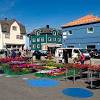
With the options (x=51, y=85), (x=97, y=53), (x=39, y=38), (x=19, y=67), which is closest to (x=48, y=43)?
(x=39, y=38)

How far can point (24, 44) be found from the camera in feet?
261

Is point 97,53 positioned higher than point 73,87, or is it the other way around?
point 97,53

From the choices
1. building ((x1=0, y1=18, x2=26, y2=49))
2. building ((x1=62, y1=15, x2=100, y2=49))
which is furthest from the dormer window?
building ((x1=62, y1=15, x2=100, y2=49))

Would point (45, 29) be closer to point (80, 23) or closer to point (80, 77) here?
point (80, 23)

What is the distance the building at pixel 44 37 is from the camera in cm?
8381

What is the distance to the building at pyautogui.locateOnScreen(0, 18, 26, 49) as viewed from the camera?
7344 cm

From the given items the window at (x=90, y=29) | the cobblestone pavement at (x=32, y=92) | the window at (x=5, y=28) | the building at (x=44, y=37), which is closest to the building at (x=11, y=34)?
the window at (x=5, y=28)

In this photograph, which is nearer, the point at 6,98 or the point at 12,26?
the point at 6,98

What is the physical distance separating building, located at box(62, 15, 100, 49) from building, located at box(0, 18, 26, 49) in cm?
2793

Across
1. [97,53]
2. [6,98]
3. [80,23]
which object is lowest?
[6,98]

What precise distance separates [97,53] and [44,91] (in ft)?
89.7

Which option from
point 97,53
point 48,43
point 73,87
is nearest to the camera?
point 73,87

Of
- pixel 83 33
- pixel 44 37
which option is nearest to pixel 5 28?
pixel 44 37

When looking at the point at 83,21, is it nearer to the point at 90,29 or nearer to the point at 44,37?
the point at 90,29
